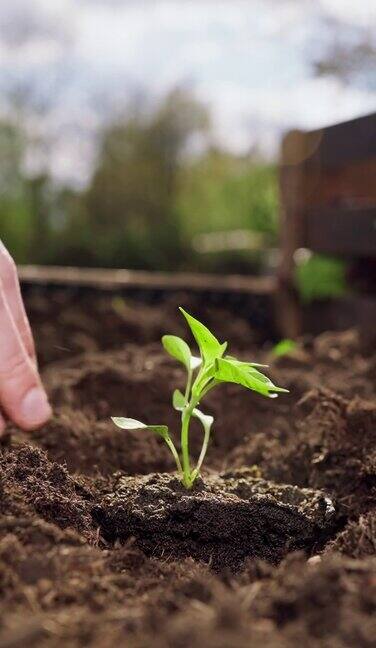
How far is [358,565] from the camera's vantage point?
107 cm

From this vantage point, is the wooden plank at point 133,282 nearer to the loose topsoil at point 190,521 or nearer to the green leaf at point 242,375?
the loose topsoil at point 190,521

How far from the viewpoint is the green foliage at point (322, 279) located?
5668 millimetres

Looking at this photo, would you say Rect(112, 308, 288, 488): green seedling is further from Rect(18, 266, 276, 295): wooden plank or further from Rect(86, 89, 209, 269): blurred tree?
Rect(86, 89, 209, 269): blurred tree

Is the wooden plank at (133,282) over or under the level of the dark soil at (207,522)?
under

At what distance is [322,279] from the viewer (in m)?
5.74

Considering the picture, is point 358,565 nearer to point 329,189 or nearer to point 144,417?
point 144,417

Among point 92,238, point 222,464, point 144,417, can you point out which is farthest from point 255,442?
point 92,238

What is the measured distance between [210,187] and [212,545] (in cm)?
1803

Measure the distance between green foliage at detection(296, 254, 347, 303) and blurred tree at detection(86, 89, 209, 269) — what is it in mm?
12501

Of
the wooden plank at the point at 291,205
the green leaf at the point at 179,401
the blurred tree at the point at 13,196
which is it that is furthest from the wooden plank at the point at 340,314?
the blurred tree at the point at 13,196

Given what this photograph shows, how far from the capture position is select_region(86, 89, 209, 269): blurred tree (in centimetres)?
1791

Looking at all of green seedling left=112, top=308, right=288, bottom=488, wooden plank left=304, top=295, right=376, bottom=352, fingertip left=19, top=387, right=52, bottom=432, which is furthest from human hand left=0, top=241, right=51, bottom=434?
wooden plank left=304, top=295, right=376, bottom=352

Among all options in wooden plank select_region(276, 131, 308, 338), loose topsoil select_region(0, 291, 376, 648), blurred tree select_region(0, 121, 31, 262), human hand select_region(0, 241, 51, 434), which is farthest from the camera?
blurred tree select_region(0, 121, 31, 262)

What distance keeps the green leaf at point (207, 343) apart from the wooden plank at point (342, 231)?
376cm
